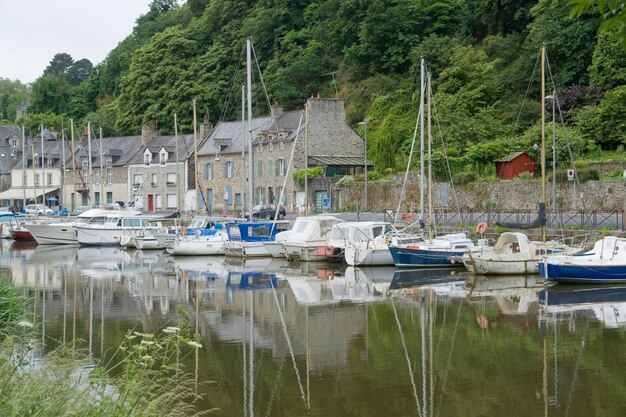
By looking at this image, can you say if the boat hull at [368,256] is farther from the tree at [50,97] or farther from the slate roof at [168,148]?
the tree at [50,97]

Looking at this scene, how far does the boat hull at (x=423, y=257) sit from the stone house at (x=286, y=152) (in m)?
20.3

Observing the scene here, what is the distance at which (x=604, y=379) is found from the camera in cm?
1334

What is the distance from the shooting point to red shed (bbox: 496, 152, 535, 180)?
4197cm

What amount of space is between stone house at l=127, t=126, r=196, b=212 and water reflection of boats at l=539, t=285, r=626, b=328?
41310mm

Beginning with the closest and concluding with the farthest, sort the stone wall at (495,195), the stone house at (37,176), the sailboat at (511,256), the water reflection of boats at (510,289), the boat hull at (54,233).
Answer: the water reflection of boats at (510,289), the sailboat at (511,256), the stone wall at (495,195), the boat hull at (54,233), the stone house at (37,176)

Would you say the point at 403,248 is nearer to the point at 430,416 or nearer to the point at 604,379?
the point at 604,379

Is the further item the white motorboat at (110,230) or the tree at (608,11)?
the white motorboat at (110,230)

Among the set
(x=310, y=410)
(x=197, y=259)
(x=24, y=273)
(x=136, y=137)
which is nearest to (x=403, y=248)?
(x=197, y=259)

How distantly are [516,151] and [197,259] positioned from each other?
698 inches

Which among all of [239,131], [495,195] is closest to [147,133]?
[239,131]

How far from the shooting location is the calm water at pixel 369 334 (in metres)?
12.3

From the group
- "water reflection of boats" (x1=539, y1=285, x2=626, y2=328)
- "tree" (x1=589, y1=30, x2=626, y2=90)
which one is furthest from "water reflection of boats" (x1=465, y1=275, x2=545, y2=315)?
"tree" (x1=589, y1=30, x2=626, y2=90)

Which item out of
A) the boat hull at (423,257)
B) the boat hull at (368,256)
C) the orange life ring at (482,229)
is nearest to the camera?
the boat hull at (423,257)

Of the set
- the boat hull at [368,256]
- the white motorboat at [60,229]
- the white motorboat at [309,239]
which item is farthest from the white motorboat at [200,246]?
the white motorboat at [60,229]
